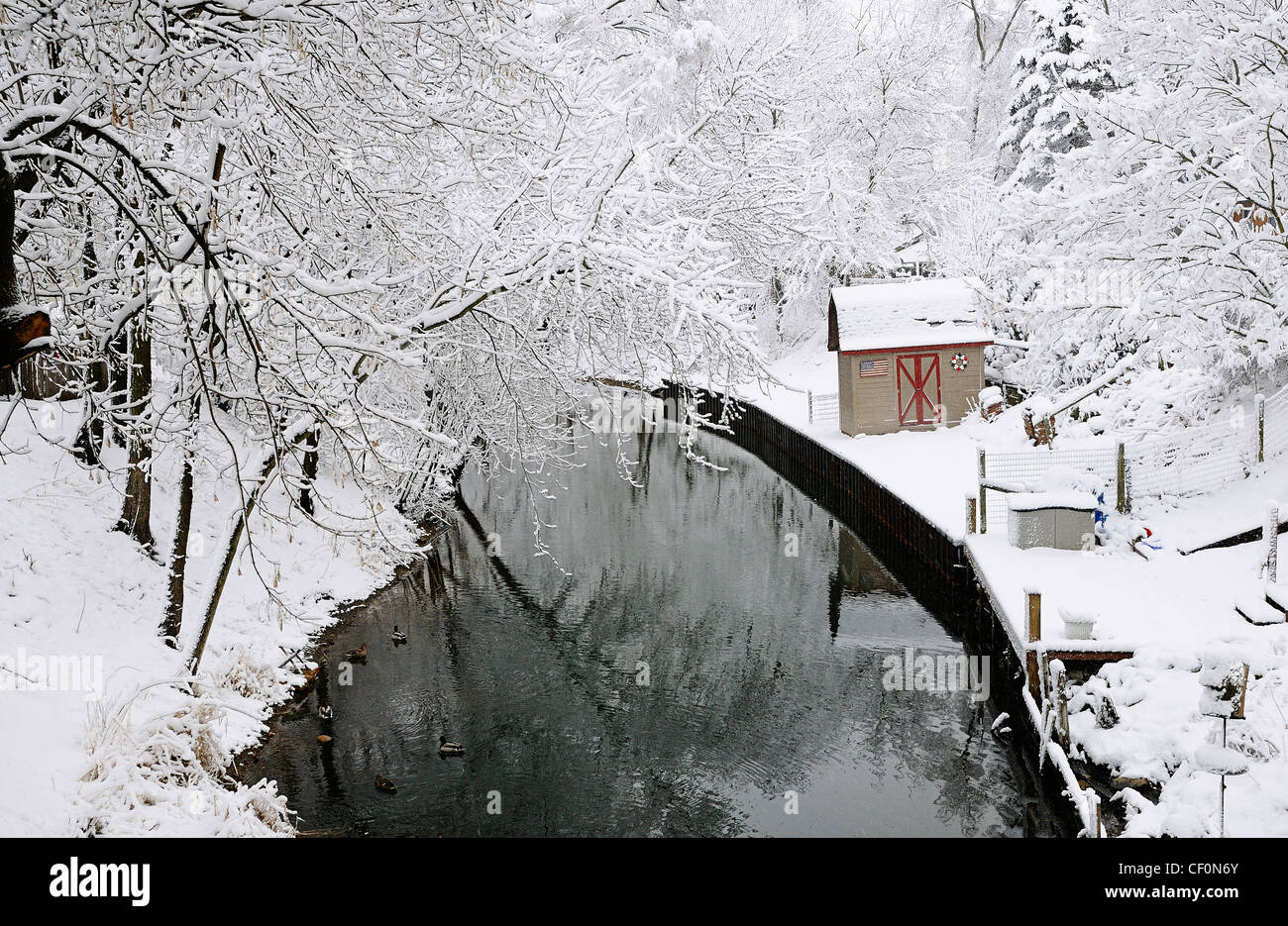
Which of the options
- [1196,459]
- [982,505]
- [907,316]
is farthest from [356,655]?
[907,316]

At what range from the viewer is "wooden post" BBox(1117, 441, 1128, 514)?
16.0 m

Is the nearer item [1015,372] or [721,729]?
[721,729]

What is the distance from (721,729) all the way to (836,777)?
170cm

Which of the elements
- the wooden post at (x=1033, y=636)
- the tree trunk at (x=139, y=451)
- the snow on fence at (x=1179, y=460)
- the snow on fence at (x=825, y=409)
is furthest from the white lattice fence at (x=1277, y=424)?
the snow on fence at (x=825, y=409)

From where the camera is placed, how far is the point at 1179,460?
16.4 meters

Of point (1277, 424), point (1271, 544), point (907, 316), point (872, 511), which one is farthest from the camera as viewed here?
point (907, 316)

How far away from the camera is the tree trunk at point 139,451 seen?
9.41 metres

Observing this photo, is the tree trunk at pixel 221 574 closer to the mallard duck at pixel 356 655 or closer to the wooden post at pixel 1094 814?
the mallard duck at pixel 356 655

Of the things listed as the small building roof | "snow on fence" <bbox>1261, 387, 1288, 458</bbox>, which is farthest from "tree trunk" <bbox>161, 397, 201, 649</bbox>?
the small building roof

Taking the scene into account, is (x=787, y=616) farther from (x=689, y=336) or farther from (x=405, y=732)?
(x=689, y=336)

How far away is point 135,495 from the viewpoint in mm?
12039

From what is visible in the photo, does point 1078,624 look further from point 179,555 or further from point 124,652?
point 124,652

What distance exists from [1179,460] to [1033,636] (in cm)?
750
